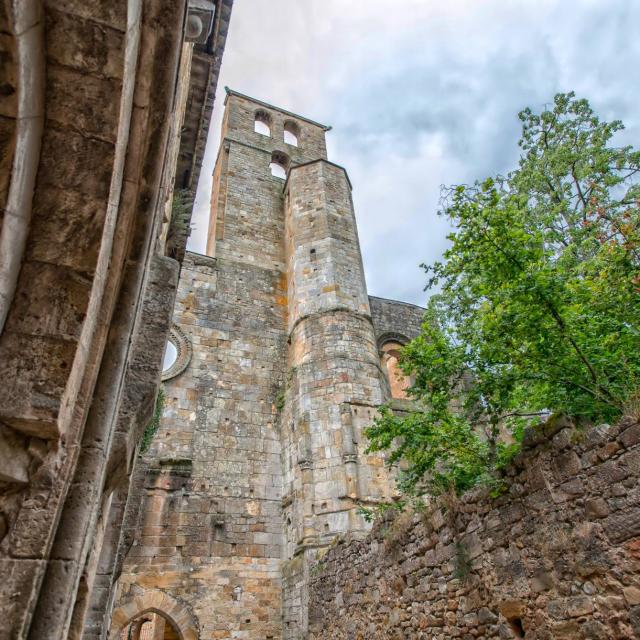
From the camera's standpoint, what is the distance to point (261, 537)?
399 inches

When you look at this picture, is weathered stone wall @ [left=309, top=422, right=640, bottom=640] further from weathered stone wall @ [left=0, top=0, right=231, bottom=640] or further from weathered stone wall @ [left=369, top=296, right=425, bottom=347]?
weathered stone wall @ [left=369, top=296, right=425, bottom=347]

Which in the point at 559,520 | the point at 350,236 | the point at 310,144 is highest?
the point at 310,144

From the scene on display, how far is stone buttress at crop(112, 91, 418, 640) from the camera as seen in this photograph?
30.1 ft

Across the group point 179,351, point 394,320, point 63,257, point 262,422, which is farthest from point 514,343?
point 394,320

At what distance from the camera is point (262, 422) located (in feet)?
38.2

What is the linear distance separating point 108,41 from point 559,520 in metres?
4.42

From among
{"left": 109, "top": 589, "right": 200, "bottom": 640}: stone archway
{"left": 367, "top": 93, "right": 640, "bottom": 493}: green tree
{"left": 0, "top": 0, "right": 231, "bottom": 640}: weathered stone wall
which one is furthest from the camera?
{"left": 109, "top": 589, "right": 200, "bottom": 640}: stone archway

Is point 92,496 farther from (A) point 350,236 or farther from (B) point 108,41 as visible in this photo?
(A) point 350,236

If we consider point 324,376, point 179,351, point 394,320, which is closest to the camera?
point 324,376

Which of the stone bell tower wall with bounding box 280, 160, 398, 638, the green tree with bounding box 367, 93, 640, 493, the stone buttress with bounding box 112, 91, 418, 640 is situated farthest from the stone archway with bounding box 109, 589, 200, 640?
the green tree with bounding box 367, 93, 640, 493

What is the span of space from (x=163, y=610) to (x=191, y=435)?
3428mm

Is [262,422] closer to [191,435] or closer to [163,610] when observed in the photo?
[191,435]

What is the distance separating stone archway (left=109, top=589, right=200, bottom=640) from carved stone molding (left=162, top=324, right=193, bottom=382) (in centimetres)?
455

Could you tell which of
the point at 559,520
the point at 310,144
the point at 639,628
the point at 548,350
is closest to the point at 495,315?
the point at 548,350
